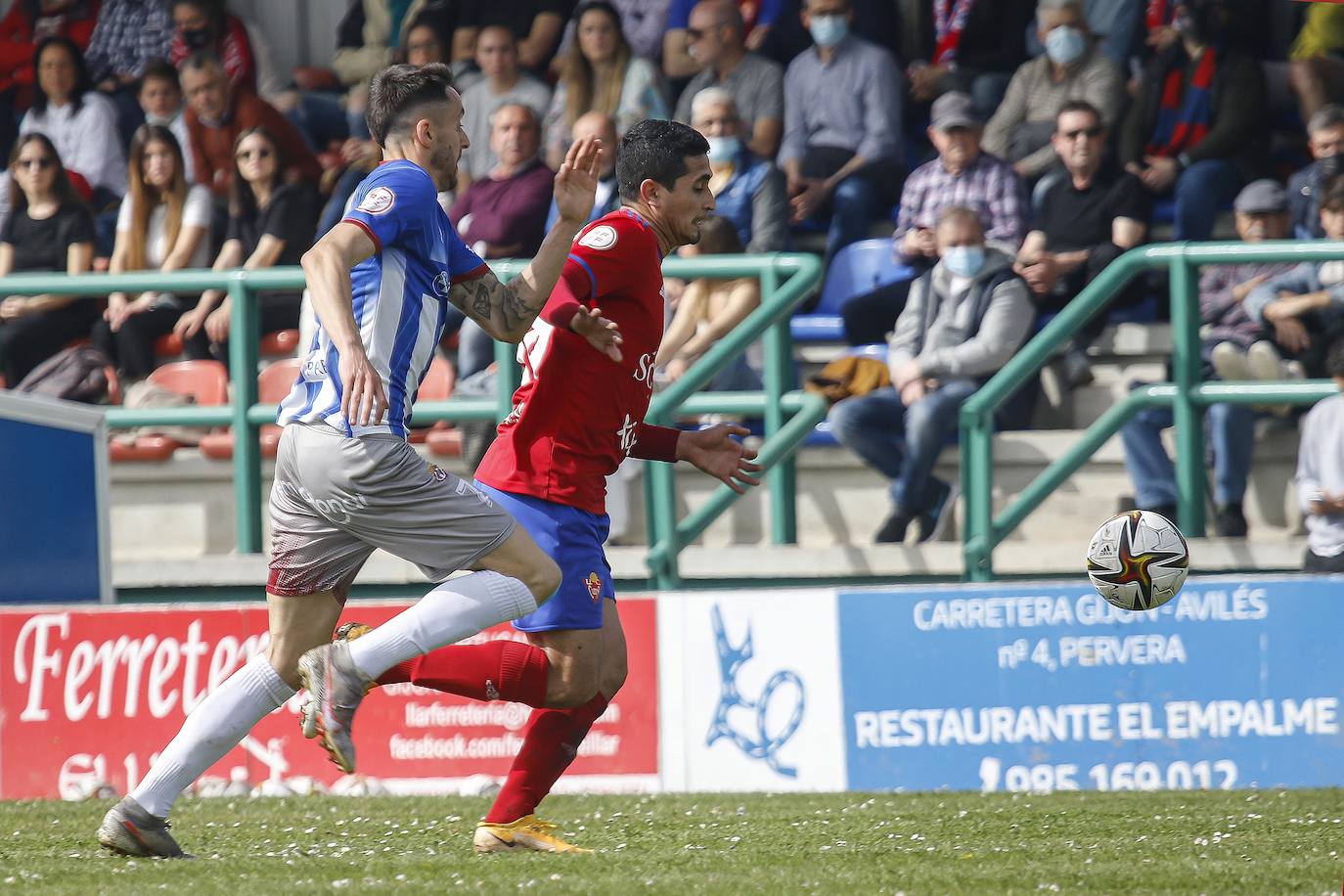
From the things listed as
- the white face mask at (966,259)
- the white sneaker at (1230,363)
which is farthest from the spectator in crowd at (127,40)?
the white sneaker at (1230,363)

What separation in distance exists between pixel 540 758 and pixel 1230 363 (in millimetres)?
4145

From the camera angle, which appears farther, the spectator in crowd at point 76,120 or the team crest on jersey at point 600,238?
the spectator in crowd at point 76,120

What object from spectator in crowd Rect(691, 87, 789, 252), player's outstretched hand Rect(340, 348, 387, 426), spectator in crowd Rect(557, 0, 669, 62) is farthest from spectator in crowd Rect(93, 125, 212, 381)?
player's outstretched hand Rect(340, 348, 387, 426)

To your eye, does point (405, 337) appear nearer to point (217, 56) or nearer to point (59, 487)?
point (59, 487)

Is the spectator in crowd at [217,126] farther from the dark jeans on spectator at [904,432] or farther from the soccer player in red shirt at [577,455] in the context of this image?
the soccer player in red shirt at [577,455]

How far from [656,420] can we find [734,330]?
1.77 feet

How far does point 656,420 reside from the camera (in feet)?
27.3

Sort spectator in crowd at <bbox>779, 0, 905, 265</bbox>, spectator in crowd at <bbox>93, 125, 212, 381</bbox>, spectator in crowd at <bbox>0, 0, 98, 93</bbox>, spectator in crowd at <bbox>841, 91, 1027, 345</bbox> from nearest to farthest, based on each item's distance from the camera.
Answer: spectator in crowd at <bbox>841, 91, 1027, 345</bbox> < spectator in crowd at <bbox>779, 0, 905, 265</bbox> < spectator in crowd at <bbox>93, 125, 212, 381</bbox> < spectator in crowd at <bbox>0, 0, 98, 93</bbox>

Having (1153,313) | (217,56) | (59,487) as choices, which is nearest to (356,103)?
(217,56)

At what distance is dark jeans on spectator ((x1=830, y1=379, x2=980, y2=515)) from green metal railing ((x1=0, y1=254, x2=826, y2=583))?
0.34 meters

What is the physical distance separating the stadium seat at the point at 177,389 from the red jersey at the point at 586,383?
15.7 ft

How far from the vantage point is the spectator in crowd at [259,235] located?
10.2m

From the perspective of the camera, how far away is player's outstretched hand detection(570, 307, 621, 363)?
515 cm

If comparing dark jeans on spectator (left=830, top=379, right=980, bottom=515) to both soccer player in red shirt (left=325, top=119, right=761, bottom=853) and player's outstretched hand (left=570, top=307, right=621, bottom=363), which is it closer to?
soccer player in red shirt (left=325, top=119, right=761, bottom=853)
